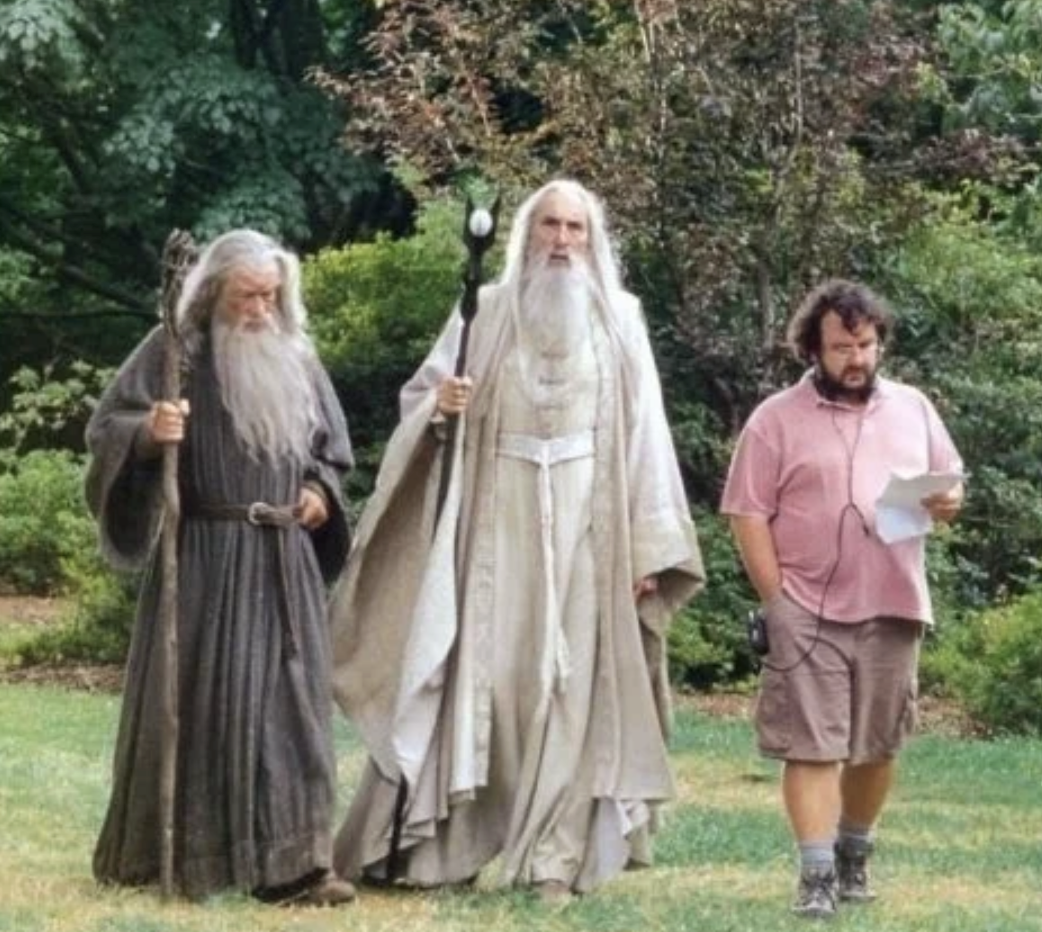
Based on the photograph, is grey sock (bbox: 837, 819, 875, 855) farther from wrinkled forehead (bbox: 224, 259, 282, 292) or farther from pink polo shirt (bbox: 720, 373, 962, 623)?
wrinkled forehead (bbox: 224, 259, 282, 292)

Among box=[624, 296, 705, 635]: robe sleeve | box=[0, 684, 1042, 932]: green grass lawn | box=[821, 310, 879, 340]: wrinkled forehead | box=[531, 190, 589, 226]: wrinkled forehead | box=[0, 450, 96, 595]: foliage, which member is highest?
box=[531, 190, 589, 226]: wrinkled forehead

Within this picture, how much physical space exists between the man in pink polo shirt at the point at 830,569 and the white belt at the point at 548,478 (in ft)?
1.82

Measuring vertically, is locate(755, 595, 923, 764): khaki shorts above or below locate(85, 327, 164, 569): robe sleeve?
below

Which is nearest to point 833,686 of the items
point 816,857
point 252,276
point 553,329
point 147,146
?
point 816,857

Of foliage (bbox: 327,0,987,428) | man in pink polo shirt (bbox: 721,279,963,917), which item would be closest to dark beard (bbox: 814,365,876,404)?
man in pink polo shirt (bbox: 721,279,963,917)

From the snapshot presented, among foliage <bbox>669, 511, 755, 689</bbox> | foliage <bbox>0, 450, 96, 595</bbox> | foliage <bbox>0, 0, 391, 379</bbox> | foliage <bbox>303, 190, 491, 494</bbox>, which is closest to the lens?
foliage <bbox>669, 511, 755, 689</bbox>

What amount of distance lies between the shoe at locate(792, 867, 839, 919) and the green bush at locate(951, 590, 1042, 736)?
769 cm

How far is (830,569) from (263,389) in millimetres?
1797

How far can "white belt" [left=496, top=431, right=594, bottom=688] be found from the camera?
9.41 meters

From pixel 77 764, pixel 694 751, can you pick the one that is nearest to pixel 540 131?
pixel 694 751

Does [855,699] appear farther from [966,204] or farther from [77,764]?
[966,204]

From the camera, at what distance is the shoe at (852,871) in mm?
9430

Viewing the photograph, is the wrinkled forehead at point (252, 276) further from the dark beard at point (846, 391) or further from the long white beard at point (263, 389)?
the dark beard at point (846, 391)

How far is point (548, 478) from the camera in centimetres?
952
